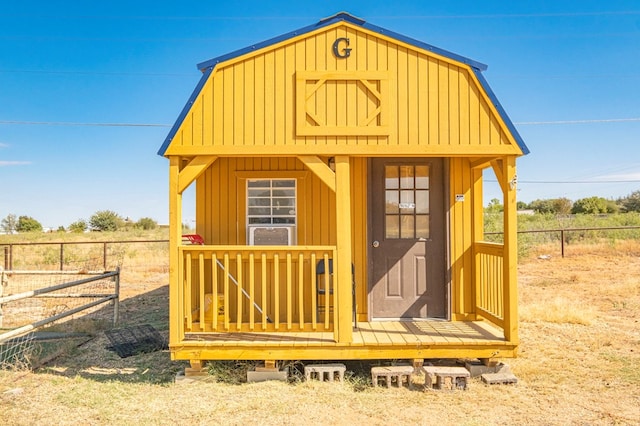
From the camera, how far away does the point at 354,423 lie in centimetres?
398

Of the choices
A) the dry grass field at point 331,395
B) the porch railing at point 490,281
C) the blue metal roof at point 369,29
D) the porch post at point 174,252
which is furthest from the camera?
the porch railing at point 490,281

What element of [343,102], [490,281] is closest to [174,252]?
[343,102]

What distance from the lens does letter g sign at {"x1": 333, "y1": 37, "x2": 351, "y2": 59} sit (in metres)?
5.05

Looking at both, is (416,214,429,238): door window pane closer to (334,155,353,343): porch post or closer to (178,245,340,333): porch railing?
(178,245,340,333): porch railing

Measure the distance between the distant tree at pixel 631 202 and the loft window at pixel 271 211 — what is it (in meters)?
48.8

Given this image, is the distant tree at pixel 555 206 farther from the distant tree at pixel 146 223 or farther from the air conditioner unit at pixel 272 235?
the air conditioner unit at pixel 272 235

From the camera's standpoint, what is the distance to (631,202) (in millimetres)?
47031

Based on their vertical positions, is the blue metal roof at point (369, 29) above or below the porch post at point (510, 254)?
above

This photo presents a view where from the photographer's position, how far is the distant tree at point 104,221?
41.8 meters

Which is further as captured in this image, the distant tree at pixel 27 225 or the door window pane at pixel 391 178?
the distant tree at pixel 27 225

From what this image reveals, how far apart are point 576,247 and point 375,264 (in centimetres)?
1337

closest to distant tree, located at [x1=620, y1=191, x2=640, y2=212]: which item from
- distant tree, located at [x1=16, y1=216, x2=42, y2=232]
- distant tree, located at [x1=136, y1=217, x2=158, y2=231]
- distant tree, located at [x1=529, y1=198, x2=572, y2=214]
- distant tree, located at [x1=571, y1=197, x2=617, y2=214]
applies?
distant tree, located at [x1=571, y1=197, x2=617, y2=214]

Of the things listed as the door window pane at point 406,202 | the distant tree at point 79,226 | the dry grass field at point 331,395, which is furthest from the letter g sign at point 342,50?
the distant tree at point 79,226

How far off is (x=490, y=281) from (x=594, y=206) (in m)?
44.9
